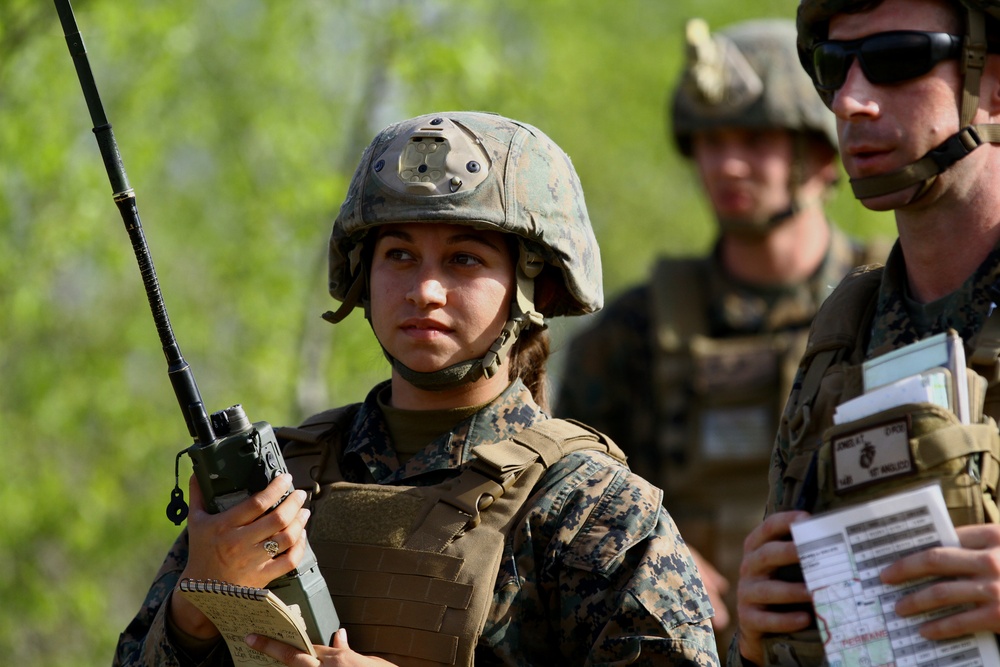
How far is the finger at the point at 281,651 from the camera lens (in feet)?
12.1

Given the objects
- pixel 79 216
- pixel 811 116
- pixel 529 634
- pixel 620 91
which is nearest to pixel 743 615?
pixel 529 634

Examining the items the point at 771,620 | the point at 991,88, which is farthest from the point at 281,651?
the point at 991,88

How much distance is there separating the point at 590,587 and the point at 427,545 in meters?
0.42

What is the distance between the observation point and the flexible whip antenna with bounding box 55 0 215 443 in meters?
3.87

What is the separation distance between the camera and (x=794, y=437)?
142 inches

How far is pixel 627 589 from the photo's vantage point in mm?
3721

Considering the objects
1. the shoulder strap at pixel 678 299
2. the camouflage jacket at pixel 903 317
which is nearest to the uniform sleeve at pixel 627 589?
the camouflage jacket at pixel 903 317

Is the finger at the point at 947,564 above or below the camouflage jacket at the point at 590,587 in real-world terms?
below

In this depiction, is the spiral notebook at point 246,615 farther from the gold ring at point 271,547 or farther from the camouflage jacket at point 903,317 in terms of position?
the camouflage jacket at point 903,317

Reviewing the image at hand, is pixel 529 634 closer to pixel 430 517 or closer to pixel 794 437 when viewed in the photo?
pixel 430 517

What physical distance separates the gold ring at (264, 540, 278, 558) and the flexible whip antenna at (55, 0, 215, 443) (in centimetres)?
34

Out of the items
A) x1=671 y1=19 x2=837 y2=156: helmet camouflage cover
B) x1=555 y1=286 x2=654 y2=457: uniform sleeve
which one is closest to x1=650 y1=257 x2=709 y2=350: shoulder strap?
x1=555 y1=286 x2=654 y2=457: uniform sleeve

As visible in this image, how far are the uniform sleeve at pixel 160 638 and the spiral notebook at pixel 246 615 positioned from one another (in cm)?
16

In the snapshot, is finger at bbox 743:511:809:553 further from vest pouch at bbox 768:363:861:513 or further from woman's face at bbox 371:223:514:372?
woman's face at bbox 371:223:514:372
